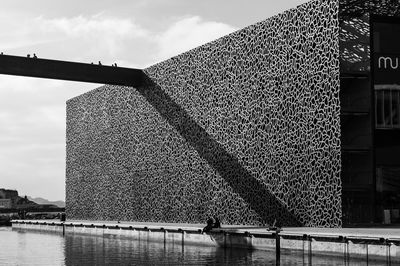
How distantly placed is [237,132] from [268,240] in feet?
33.4

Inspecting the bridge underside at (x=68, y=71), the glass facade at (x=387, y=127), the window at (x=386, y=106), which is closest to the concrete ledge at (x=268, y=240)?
the glass facade at (x=387, y=127)

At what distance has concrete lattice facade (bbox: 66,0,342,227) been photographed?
31.5m

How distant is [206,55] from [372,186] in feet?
39.2

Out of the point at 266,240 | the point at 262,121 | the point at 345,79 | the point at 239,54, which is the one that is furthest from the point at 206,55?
the point at 266,240

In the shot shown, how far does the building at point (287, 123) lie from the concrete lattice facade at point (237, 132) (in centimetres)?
6

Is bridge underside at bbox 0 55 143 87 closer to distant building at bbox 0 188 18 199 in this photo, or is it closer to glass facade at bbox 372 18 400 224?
glass facade at bbox 372 18 400 224

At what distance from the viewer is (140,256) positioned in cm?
2655

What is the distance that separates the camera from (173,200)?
42.2 meters

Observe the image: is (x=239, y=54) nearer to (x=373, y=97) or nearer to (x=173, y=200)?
(x=373, y=97)

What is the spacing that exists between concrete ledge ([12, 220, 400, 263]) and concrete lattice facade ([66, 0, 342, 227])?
415 centimetres

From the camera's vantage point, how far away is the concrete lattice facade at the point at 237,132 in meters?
31.5

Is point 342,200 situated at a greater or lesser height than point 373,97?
lesser

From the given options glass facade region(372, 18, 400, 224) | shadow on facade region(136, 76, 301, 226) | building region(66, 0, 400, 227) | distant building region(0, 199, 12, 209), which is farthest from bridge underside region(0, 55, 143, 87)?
distant building region(0, 199, 12, 209)

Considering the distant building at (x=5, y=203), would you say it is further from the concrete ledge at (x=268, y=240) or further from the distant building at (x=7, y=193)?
the concrete ledge at (x=268, y=240)
